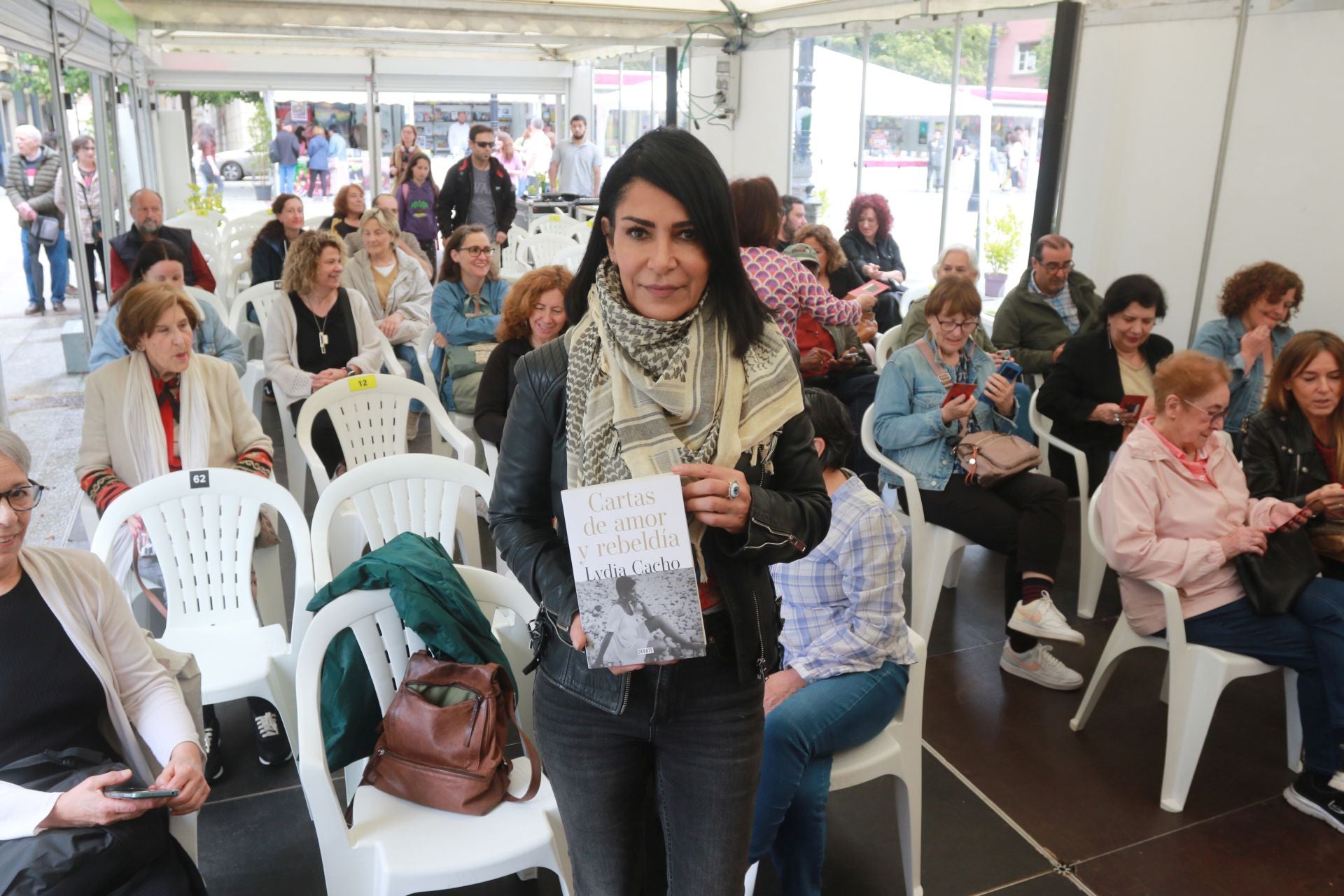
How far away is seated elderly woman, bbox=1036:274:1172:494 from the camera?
422cm

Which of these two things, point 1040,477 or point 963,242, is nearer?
point 1040,477

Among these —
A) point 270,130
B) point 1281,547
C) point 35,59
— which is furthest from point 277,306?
point 270,130

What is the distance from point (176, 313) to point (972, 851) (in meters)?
2.78

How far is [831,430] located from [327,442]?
8.53 feet

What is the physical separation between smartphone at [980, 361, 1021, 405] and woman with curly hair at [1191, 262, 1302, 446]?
122cm

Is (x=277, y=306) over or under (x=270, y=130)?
under

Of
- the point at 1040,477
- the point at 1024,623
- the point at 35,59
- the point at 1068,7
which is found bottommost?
the point at 1024,623

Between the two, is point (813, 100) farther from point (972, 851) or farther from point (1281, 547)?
point (972, 851)

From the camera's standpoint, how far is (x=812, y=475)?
4.71 feet

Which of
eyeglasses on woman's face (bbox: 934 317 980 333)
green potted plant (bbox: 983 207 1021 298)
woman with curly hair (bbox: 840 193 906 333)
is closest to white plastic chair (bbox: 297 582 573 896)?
eyeglasses on woman's face (bbox: 934 317 980 333)

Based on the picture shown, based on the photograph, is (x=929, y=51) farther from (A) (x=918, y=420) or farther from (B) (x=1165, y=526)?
(B) (x=1165, y=526)

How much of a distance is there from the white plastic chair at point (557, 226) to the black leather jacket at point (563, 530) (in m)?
7.23

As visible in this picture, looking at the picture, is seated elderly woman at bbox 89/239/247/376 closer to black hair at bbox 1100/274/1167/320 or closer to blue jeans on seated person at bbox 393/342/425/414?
blue jeans on seated person at bbox 393/342/425/414

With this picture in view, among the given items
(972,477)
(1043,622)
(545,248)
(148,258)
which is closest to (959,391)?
(972,477)
